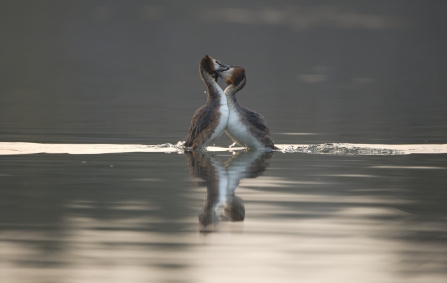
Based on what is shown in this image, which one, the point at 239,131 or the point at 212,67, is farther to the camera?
the point at 212,67

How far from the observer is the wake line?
1606 cm

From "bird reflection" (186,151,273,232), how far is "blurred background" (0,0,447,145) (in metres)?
2.45

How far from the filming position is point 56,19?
3703 inches

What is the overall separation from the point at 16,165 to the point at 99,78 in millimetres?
27693

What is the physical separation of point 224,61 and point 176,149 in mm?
39058

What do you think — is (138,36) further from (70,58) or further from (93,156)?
(93,156)

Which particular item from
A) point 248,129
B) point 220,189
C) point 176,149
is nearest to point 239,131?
point 248,129

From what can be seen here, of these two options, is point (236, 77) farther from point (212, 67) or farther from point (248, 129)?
point (248, 129)

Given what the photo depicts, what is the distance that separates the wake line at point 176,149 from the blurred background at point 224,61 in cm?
83

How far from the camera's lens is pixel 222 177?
1314cm

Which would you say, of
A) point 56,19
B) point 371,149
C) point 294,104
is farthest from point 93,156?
point 56,19

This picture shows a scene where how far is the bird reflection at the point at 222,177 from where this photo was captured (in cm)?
1045

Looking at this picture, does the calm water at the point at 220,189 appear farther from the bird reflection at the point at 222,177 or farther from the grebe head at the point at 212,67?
the grebe head at the point at 212,67

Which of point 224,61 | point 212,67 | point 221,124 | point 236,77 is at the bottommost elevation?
point 221,124
